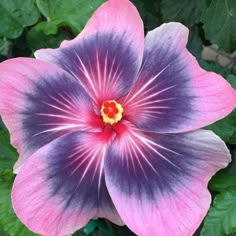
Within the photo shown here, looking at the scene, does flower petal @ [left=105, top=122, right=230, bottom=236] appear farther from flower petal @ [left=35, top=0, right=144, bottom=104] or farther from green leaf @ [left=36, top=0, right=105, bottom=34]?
green leaf @ [left=36, top=0, right=105, bottom=34]

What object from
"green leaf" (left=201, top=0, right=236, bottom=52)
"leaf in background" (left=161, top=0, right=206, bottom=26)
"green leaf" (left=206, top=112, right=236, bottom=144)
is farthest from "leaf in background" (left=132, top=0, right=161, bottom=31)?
"green leaf" (left=206, top=112, right=236, bottom=144)

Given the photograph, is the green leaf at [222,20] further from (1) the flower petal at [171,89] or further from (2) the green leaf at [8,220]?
(2) the green leaf at [8,220]

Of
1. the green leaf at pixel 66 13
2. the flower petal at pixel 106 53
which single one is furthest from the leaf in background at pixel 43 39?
the flower petal at pixel 106 53

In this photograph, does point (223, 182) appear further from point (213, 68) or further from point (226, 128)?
point (213, 68)

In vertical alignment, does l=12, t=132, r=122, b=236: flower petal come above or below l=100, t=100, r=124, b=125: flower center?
below

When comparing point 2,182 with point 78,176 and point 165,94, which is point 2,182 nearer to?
point 78,176

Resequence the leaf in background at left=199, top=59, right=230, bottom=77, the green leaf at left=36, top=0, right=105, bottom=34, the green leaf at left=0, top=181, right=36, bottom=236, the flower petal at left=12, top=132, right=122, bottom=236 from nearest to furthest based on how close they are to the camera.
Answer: the flower petal at left=12, top=132, right=122, bottom=236 < the green leaf at left=0, top=181, right=36, bottom=236 < the green leaf at left=36, top=0, right=105, bottom=34 < the leaf in background at left=199, top=59, right=230, bottom=77

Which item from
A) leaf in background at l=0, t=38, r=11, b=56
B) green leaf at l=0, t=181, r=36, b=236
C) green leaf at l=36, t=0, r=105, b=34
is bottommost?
green leaf at l=0, t=181, r=36, b=236

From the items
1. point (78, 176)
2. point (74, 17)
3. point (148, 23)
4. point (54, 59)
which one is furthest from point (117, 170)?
point (148, 23)
